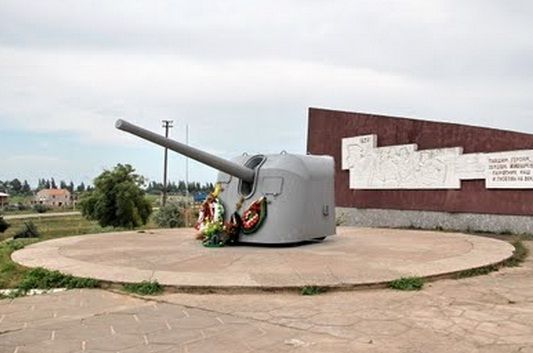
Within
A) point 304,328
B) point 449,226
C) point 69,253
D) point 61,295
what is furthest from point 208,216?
point 449,226

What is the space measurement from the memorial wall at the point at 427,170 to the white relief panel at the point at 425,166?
0.02 meters

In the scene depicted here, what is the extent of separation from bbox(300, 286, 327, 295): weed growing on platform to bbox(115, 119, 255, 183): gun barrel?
167 inches

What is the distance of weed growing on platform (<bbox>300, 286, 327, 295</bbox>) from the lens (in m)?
6.52

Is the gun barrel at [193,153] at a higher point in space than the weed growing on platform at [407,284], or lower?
higher

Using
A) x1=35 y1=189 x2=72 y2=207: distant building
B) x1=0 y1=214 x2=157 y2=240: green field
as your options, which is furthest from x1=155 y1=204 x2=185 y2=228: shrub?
x1=35 y1=189 x2=72 y2=207: distant building

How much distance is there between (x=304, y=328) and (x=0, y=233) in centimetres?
4115

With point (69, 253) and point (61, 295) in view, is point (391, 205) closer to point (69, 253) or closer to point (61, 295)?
point (69, 253)

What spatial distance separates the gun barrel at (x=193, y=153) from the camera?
9.34 metres

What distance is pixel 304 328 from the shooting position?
4969 millimetres

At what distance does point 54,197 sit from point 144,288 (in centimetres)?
11773

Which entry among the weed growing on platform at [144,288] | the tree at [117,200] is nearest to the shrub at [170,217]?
the tree at [117,200]

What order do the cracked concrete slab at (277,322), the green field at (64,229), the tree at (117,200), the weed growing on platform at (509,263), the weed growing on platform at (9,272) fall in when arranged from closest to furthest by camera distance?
the cracked concrete slab at (277,322) → the weed growing on platform at (9,272) → the weed growing on platform at (509,263) → the green field at (64,229) → the tree at (117,200)

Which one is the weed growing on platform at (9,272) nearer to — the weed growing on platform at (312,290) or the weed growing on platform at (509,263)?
the weed growing on platform at (312,290)

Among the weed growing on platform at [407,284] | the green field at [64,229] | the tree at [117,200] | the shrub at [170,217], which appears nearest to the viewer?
the weed growing on platform at [407,284]
